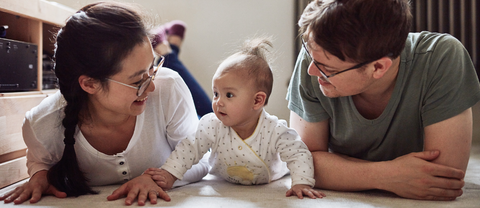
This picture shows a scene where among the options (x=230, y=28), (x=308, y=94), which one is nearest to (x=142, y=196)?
(x=308, y=94)

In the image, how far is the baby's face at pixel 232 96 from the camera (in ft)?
4.25

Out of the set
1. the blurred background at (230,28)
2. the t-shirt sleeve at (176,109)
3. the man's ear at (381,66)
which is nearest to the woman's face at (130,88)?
the t-shirt sleeve at (176,109)

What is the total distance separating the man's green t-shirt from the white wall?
1.70 meters

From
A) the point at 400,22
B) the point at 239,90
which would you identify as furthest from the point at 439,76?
the point at 239,90

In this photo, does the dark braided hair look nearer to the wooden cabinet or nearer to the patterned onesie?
the wooden cabinet

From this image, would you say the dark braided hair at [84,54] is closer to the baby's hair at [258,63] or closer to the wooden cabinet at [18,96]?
the wooden cabinet at [18,96]

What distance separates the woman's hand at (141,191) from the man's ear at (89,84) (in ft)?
1.03

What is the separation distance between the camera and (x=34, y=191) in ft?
3.92

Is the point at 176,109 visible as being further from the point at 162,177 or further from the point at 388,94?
the point at 388,94

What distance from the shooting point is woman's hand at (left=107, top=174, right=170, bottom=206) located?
3.76ft

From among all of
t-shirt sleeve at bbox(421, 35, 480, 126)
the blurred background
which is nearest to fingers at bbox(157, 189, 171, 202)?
t-shirt sleeve at bbox(421, 35, 480, 126)

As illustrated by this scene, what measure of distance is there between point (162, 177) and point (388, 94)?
0.77 m

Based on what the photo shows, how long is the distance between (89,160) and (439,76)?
114 centimetres

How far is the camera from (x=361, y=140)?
52.5 inches
